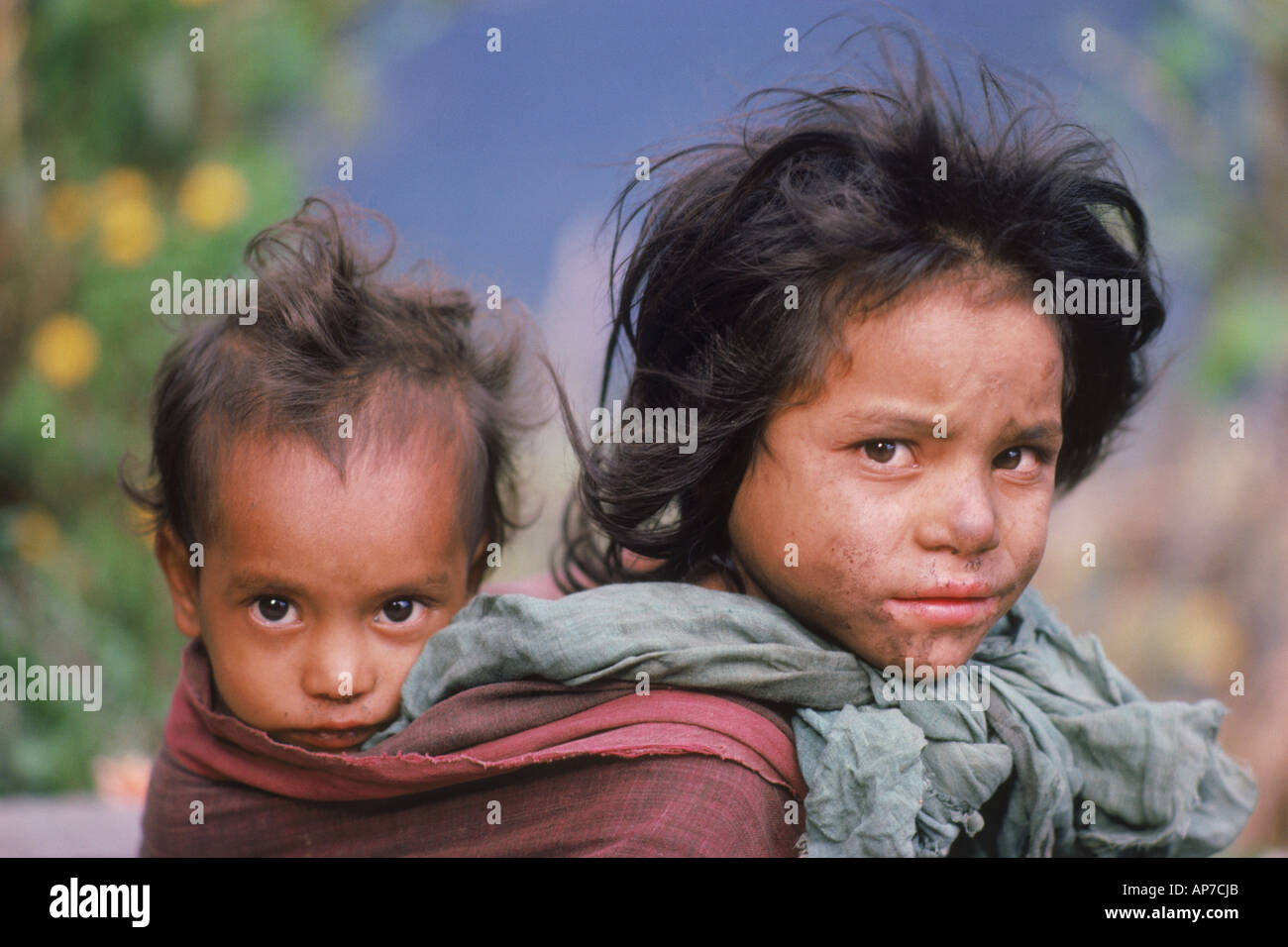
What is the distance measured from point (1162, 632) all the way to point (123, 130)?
368 cm

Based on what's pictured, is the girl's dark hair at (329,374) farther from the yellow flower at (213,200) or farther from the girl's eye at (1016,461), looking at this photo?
the yellow flower at (213,200)

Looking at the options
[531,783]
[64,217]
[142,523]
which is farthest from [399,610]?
[64,217]

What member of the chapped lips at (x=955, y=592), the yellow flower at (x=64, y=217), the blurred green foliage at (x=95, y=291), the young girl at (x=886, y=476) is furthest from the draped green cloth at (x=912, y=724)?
the yellow flower at (x=64, y=217)

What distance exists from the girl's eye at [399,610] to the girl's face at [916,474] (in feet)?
1.84

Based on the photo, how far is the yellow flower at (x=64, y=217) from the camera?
3896 millimetres

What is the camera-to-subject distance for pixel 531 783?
5.52 ft

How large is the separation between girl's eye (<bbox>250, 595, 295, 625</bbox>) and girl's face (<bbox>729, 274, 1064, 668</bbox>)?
71 cm

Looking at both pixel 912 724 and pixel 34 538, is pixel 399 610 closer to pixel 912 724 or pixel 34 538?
pixel 912 724

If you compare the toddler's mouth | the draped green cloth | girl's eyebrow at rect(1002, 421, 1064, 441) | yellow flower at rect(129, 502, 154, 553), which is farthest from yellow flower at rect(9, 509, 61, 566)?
girl's eyebrow at rect(1002, 421, 1064, 441)

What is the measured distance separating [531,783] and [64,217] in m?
2.98

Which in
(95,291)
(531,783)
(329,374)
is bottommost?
(531,783)

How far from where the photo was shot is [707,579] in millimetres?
1885
